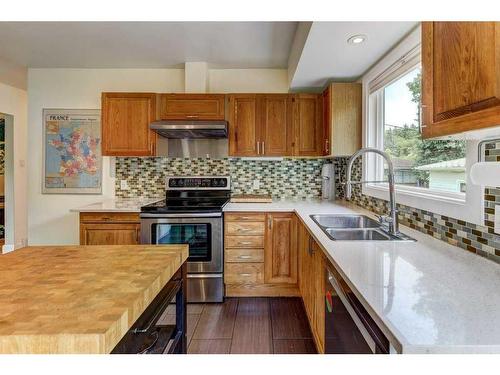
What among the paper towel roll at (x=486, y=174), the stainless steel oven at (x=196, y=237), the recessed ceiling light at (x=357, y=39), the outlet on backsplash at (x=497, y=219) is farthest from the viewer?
the stainless steel oven at (x=196, y=237)

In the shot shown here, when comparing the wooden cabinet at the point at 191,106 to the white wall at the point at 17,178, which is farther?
the white wall at the point at 17,178

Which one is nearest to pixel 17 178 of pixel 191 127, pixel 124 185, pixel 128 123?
pixel 124 185

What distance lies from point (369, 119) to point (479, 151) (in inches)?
55.8

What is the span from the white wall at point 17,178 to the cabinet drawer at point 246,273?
3.60 meters

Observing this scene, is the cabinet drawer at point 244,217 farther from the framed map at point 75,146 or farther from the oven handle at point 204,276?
the framed map at point 75,146

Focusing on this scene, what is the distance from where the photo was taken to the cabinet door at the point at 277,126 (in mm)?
3086

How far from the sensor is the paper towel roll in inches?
39.3

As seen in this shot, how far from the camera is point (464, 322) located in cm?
68

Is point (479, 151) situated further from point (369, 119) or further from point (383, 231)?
point (369, 119)

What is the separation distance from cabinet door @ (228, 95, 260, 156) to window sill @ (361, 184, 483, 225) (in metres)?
1.47

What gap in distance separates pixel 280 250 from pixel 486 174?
1.89 m

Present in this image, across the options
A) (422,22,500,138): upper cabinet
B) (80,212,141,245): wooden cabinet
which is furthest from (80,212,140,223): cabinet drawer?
(422,22,500,138): upper cabinet

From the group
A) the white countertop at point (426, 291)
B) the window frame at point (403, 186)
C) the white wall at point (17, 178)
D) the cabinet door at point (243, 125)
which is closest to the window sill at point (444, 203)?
the window frame at point (403, 186)
